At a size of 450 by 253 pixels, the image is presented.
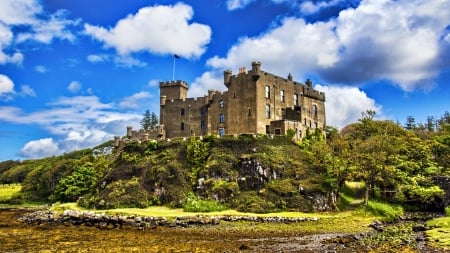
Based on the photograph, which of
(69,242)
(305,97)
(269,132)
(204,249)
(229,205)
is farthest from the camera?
(305,97)

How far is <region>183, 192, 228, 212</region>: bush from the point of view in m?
43.3

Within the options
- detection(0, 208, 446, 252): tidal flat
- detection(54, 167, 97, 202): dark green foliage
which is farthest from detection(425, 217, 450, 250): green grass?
detection(54, 167, 97, 202): dark green foliage

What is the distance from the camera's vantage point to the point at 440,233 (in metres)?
29.1

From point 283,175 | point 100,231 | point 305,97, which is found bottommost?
point 100,231

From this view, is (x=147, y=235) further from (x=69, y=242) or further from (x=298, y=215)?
(x=298, y=215)

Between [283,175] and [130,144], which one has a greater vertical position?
[130,144]

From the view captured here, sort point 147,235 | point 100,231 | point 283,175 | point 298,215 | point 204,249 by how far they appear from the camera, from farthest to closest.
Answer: point 283,175
point 298,215
point 100,231
point 147,235
point 204,249

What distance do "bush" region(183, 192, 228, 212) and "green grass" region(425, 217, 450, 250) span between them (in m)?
19.9

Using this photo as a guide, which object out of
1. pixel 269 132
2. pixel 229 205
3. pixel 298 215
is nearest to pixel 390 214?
pixel 298 215

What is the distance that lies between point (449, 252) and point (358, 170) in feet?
71.8

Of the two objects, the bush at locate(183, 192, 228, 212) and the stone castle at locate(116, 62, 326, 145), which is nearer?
the bush at locate(183, 192, 228, 212)

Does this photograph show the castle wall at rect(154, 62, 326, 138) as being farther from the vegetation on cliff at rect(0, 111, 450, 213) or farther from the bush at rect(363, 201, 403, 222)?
the bush at rect(363, 201, 403, 222)

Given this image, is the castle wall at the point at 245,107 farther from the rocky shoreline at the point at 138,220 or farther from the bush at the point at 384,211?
the rocky shoreline at the point at 138,220

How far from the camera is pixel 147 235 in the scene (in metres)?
31.1
